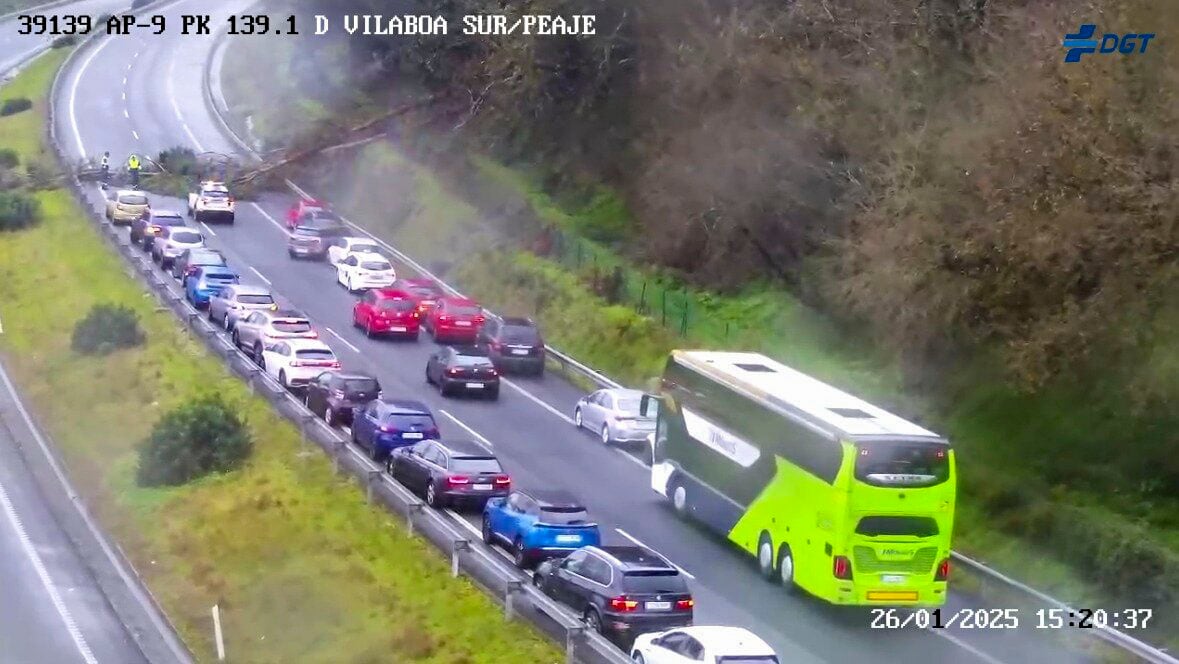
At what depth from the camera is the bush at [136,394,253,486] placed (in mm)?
31125

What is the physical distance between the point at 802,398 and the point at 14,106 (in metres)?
61.2

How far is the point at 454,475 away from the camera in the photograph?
27047 millimetres

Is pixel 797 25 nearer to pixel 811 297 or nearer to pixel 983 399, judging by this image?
pixel 811 297

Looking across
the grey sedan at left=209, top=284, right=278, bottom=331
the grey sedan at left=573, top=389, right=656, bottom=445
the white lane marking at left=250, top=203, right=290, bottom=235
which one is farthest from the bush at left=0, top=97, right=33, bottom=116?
the grey sedan at left=573, top=389, right=656, bottom=445

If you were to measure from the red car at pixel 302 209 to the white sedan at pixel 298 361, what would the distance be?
16.1 meters

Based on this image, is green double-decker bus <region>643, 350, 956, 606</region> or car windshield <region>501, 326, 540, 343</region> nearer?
green double-decker bus <region>643, 350, 956, 606</region>

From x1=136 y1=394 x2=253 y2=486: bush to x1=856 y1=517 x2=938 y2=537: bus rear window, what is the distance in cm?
1473

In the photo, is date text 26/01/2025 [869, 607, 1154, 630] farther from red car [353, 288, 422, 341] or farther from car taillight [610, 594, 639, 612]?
red car [353, 288, 422, 341]

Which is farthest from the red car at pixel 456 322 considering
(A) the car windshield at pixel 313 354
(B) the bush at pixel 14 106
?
(B) the bush at pixel 14 106

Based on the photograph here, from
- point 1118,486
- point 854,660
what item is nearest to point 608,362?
point 1118,486

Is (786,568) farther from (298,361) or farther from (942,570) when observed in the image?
(298,361)

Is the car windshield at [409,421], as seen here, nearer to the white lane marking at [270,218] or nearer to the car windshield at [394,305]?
the car windshield at [394,305]

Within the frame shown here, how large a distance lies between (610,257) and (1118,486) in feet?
→ 72.2

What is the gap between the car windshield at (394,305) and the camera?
41656 mm
